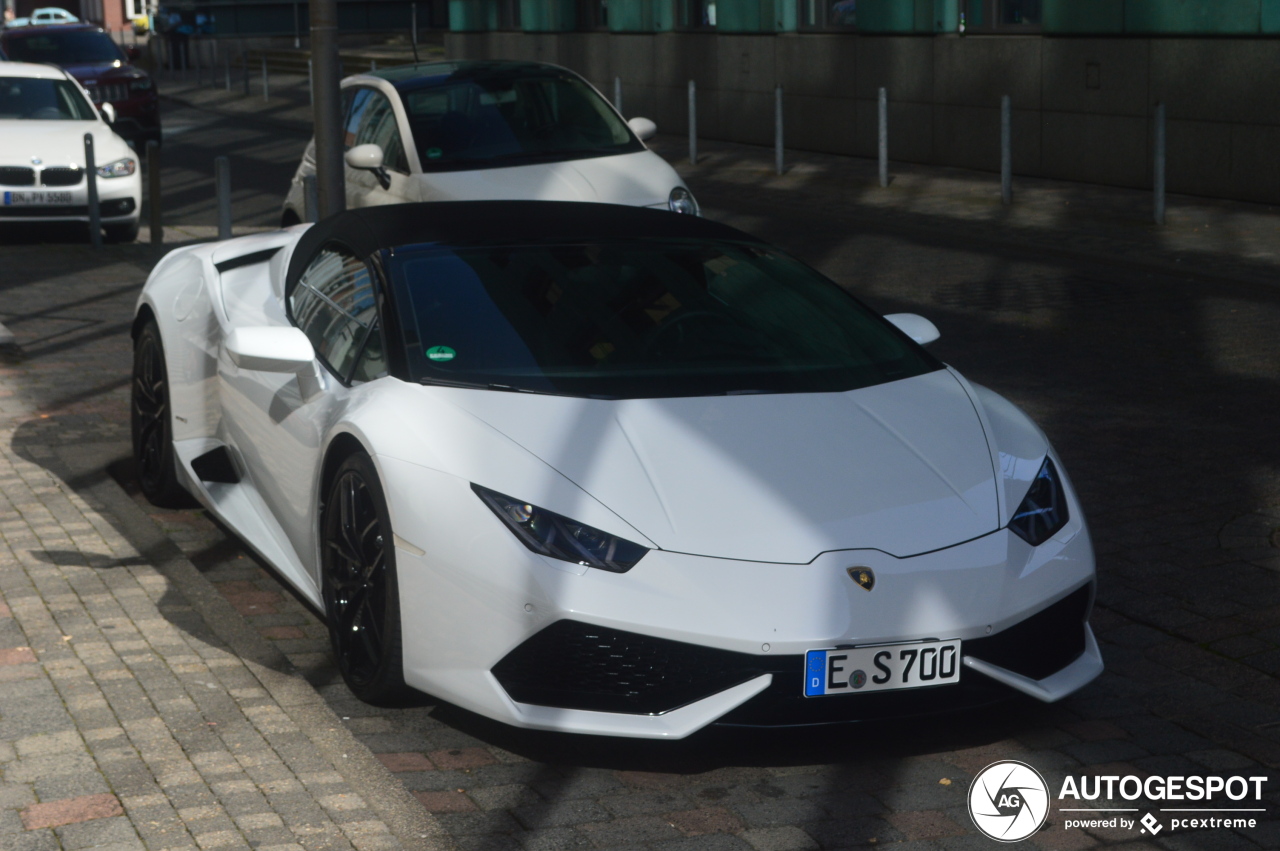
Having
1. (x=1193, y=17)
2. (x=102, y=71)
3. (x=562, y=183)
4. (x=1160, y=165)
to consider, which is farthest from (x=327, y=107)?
(x=102, y=71)

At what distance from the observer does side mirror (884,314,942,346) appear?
213 inches

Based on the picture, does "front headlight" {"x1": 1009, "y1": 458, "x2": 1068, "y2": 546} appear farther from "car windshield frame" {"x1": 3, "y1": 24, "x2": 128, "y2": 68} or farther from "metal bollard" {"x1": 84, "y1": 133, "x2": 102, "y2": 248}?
"car windshield frame" {"x1": 3, "y1": 24, "x2": 128, "y2": 68}

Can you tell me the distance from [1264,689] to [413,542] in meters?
2.43

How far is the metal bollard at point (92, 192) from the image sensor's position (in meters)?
14.2

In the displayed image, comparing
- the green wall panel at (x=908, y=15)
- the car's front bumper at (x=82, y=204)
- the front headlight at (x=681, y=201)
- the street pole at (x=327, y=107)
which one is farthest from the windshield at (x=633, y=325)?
the green wall panel at (x=908, y=15)

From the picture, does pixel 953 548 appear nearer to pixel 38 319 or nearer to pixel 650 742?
pixel 650 742

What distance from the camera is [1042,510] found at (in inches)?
175

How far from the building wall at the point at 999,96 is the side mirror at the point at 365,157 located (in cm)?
873

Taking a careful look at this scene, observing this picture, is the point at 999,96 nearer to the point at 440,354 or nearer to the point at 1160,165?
the point at 1160,165

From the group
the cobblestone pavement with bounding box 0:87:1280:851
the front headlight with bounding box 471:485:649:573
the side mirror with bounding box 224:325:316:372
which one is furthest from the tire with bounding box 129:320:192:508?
the front headlight with bounding box 471:485:649:573

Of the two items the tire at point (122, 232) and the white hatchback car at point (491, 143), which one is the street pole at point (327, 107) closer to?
the white hatchback car at point (491, 143)

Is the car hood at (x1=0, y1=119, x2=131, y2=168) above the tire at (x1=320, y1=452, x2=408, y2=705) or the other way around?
above

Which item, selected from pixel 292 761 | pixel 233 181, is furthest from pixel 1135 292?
pixel 233 181

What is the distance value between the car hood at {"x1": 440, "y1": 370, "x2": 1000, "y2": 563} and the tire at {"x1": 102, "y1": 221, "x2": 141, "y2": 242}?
11524 millimetres
